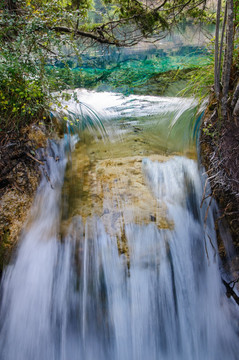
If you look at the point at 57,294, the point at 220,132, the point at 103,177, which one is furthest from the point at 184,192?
the point at 57,294

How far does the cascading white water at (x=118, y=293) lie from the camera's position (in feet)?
7.84

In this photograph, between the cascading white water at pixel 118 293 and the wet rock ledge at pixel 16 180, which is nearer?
the cascading white water at pixel 118 293

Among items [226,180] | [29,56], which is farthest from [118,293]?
[29,56]

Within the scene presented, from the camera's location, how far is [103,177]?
10.4 feet

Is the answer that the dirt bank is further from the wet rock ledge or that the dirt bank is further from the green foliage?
the wet rock ledge

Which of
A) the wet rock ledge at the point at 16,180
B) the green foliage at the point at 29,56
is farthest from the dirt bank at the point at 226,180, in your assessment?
the wet rock ledge at the point at 16,180

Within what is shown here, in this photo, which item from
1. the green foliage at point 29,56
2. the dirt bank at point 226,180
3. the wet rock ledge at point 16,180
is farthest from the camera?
the green foliage at point 29,56

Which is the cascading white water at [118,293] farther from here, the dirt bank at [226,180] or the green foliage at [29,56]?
the green foliage at [29,56]

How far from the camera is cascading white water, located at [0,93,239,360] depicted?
2.39m

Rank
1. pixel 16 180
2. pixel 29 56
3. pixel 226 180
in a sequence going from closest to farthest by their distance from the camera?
pixel 226 180
pixel 16 180
pixel 29 56

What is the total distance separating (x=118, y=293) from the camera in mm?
2539

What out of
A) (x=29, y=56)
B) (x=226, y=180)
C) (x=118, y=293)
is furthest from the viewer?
(x=29, y=56)

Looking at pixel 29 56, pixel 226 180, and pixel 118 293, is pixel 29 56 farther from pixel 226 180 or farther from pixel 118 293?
pixel 118 293

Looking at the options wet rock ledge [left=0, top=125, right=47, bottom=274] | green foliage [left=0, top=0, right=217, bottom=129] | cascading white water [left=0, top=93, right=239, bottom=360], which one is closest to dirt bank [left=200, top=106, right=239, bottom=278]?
cascading white water [left=0, top=93, right=239, bottom=360]
